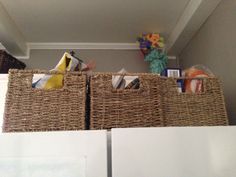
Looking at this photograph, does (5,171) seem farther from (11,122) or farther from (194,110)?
(194,110)

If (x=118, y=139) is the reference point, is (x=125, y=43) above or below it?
above

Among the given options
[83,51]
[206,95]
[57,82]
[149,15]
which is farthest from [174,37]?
[57,82]

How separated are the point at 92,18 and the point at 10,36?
0.53m

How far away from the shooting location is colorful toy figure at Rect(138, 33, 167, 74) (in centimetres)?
163

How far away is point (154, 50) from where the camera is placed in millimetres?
1686

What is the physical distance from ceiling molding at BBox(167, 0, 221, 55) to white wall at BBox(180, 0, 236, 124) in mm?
36

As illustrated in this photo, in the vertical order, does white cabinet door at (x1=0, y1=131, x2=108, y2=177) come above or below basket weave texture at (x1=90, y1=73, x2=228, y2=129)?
below

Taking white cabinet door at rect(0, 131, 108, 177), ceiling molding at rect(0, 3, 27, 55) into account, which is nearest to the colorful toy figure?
ceiling molding at rect(0, 3, 27, 55)

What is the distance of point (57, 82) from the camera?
2.98ft

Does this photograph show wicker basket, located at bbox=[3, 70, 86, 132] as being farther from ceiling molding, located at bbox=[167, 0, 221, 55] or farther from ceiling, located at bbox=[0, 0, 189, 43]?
ceiling molding, located at bbox=[167, 0, 221, 55]

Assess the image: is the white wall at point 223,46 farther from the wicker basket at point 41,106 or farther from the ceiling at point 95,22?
the wicker basket at point 41,106

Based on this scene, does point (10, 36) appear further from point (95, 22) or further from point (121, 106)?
point (121, 106)

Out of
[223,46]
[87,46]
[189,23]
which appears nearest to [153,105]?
[223,46]

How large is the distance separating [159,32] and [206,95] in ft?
2.90
